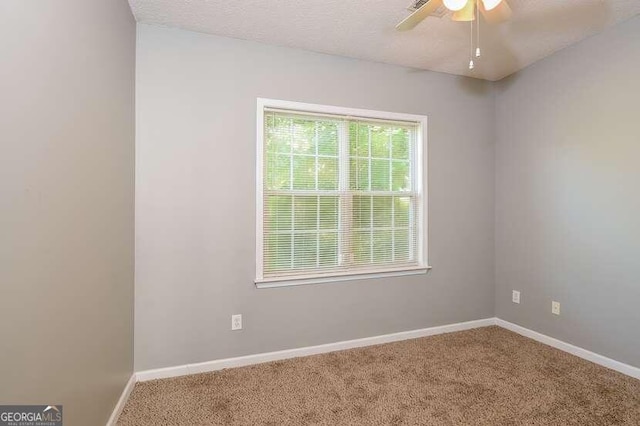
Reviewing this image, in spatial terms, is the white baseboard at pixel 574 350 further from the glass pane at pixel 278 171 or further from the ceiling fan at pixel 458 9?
the glass pane at pixel 278 171

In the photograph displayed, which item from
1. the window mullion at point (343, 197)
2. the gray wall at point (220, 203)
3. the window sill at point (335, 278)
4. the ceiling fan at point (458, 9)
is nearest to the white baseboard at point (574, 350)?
the gray wall at point (220, 203)

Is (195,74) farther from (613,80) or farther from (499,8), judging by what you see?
(613,80)

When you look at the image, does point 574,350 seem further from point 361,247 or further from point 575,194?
point 361,247

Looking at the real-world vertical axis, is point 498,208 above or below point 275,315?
above

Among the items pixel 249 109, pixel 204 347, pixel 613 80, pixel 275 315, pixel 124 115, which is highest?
pixel 613 80

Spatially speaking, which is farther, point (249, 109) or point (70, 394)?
point (249, 109)

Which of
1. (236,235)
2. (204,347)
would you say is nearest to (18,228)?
(236,235)

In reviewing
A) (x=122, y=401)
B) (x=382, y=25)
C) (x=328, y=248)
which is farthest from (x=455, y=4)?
(x=122, y=401)

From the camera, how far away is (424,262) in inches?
126

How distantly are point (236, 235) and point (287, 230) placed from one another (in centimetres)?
44

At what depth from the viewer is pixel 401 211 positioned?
3.21 meters

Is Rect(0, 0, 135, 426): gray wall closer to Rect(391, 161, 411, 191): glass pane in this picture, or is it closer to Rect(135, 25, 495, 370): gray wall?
Rect(135, 25, 495, 370): gray wall

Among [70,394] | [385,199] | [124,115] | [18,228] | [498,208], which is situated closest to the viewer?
[18,228]

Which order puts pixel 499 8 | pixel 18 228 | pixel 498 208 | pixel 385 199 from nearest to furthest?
1. pixel 18 228
2. pixel 499 8
3. pixel 385 199
4. pixel 498 208
